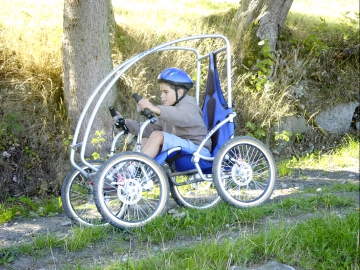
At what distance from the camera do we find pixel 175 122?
510 centimetres

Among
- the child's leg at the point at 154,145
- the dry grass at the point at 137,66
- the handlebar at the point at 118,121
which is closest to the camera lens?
the child's leg at the point at 154,145

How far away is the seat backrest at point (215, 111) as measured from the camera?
5.51 m

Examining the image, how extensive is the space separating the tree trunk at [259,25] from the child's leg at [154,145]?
4.76 m

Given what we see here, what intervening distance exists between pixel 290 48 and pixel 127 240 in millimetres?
6604

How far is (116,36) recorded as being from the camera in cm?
902

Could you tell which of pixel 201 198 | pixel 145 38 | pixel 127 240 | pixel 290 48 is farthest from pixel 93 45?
pixel 290 48

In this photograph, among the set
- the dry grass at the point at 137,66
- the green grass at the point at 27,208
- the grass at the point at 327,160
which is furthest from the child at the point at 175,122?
the grass at the point at 327,160

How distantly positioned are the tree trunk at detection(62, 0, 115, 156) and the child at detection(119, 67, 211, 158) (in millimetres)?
2102

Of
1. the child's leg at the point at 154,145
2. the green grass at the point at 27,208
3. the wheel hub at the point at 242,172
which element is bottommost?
the green grass at the point at 27,208

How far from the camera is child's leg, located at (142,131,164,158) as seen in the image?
504 cm

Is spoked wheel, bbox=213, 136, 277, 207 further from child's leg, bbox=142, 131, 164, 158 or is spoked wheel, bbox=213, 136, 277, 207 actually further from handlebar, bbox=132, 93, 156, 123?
handlebar, bbox=132, 93, 156, 123

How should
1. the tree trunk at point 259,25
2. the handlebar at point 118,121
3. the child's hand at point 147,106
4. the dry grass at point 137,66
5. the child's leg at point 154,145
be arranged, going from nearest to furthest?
the child's hand at point 147,106, the child's leg at point 154,145, the handlebar at point 118,121, the dry grass at point 137,66, the tree trunk at point 259,25

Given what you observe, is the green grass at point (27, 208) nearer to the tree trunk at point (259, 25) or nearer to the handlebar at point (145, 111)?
the handlebar at point (145, 111)

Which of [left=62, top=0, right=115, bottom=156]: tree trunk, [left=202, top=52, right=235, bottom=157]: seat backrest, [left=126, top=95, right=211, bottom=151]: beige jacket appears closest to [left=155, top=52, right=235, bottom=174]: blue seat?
[left=202, top=52, right=235, bottom=157]: seat backrest
